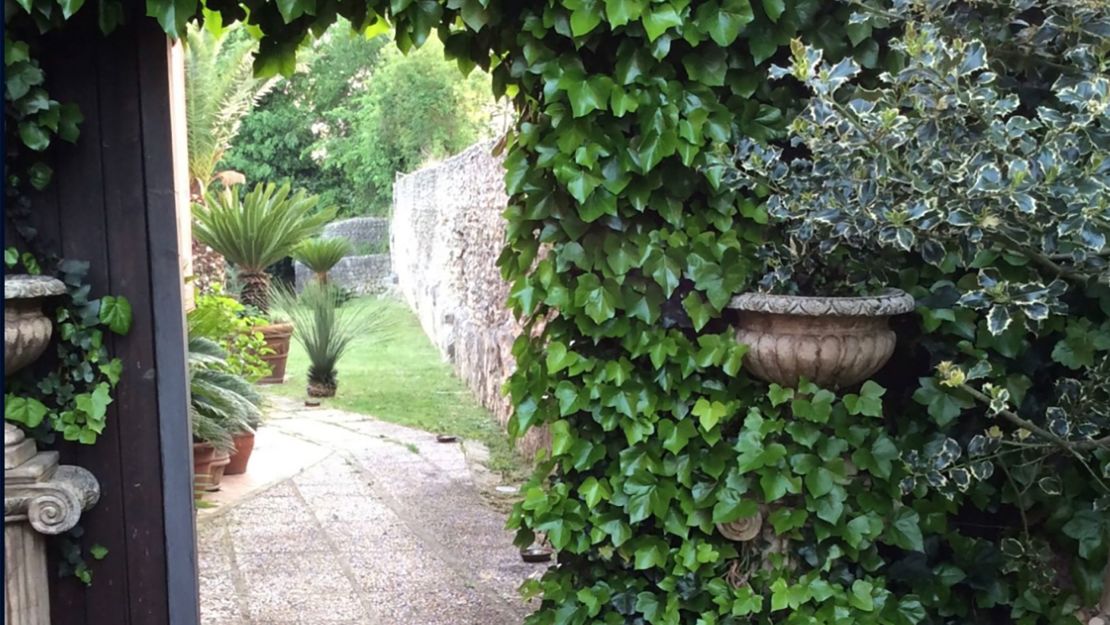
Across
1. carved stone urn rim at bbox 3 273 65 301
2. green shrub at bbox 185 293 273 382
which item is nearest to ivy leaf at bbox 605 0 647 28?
carved stone urn rim at bbox 3 273 65 301

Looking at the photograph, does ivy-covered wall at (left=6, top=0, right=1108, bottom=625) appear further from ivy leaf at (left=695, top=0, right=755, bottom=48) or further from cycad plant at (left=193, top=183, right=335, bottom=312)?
cycad plant at (left=193, top=183, right=335, bottom=312)

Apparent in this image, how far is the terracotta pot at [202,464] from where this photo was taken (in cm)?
399

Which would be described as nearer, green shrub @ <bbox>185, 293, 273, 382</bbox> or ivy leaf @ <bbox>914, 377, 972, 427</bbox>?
ivy leaf @ <bbox>914, 377, 972, 427</bbox>

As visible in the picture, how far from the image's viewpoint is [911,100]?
1.75 meters

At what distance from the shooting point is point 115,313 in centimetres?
220

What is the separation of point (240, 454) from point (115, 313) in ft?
8.34

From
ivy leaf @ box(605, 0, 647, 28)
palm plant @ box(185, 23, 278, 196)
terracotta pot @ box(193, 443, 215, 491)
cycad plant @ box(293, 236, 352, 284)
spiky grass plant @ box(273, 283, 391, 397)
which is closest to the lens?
ivy leaf @ box(605, 0, 647, 28)

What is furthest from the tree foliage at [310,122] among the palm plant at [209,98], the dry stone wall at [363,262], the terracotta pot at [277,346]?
the terracotta pot at [277,346]

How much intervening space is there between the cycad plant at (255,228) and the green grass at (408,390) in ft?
3.15

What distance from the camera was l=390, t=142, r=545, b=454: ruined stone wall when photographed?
17.5ft

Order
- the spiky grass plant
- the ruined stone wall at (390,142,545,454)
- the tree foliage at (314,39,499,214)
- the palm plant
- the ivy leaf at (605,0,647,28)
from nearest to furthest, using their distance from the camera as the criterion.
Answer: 1. the ivy leaf at (605,0,647,28)
2. the ruined stone wall at (390,142,545,454)
3. the spiky grass plant
4. the palm plant
5. the tree foliage at (314,39,499,214)

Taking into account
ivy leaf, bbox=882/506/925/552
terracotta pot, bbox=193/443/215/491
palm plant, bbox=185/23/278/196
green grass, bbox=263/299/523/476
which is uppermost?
palm plant, bbox=185/23/278/196

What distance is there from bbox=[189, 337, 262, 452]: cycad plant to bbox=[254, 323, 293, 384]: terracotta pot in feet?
9.03

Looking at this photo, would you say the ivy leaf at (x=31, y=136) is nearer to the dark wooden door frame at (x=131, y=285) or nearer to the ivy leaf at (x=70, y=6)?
the dark wooden door frame at (x=131, y=285)
